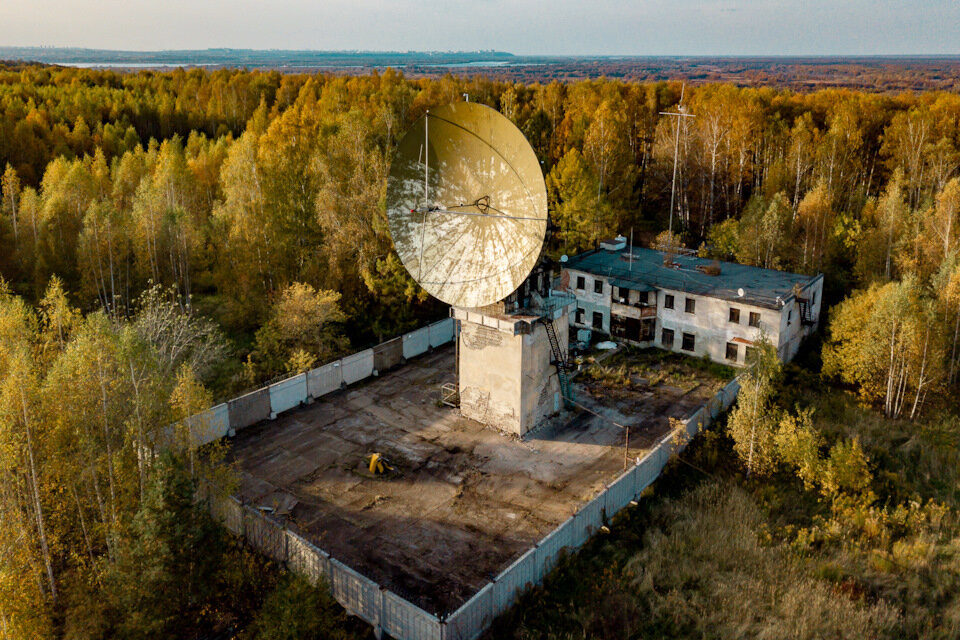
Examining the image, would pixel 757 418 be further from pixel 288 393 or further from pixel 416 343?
pixel 288 393

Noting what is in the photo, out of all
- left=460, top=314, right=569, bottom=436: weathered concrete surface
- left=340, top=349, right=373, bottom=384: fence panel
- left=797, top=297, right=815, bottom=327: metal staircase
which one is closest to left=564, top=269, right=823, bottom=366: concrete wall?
left=797, top=297, right=815, bottom=327: metal staircase

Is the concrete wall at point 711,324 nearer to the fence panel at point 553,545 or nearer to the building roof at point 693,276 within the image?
the building roof at point 693,276

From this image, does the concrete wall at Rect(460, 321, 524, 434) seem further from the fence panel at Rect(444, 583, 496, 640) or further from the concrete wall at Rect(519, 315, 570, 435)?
the fence panel at Rect(444, 583, 496, 640)

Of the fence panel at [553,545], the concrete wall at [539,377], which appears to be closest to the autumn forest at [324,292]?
the fence panel at [553,545]

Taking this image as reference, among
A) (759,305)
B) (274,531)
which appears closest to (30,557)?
(274,531)

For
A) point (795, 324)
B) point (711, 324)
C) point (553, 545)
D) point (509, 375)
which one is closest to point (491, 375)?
point (509, 375)
